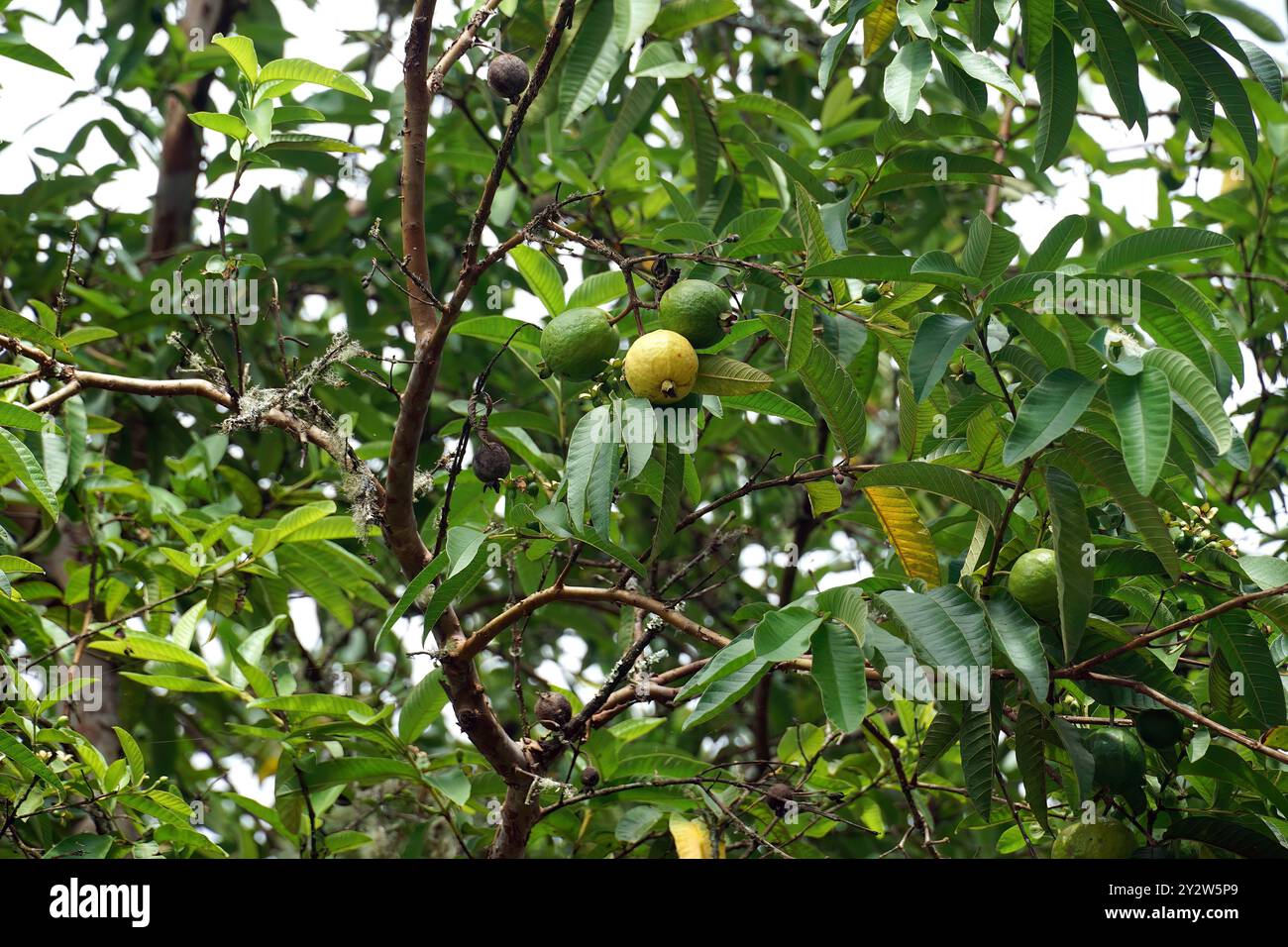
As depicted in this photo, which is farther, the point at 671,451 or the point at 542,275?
the point at 542,275

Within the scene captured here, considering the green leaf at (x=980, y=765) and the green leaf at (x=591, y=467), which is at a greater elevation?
the green leaf at (x=591, y=467)

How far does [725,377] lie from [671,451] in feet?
0.46

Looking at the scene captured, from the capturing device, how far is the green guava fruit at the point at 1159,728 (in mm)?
1587

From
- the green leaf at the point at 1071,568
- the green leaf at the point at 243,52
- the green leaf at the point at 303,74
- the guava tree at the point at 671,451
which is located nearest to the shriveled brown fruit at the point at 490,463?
the guava tree at the point at 671,451

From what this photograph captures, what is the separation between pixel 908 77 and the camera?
5.70 ft

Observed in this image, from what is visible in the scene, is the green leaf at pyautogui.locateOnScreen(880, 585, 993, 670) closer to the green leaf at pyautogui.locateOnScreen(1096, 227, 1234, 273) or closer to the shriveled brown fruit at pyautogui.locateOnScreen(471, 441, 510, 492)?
the green leaf at pyautogui.locateOnScreen(1096, 227, 1234, 273)

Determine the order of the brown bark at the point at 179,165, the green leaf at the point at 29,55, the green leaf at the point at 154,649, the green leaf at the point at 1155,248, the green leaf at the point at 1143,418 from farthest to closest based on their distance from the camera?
1. the brown bark at the point at 179,165
2. the green leaf at the point at 29,55
3. the green leaf at the point at 154,649
4. the green leaf at the point at 1155,248
5. the green leaf at the point at 1143,418

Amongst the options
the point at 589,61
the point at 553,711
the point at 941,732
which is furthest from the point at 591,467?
the point at 589,61

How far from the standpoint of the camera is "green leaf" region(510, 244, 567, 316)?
1.96 metres

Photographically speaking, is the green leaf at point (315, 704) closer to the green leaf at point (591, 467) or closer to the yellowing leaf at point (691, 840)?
the yellowing leaf at point (691, 840)

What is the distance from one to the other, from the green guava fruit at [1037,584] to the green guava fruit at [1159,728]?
0.18m

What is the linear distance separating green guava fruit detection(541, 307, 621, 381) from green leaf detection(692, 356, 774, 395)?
13cm

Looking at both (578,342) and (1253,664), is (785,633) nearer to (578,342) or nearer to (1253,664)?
(578,342)
